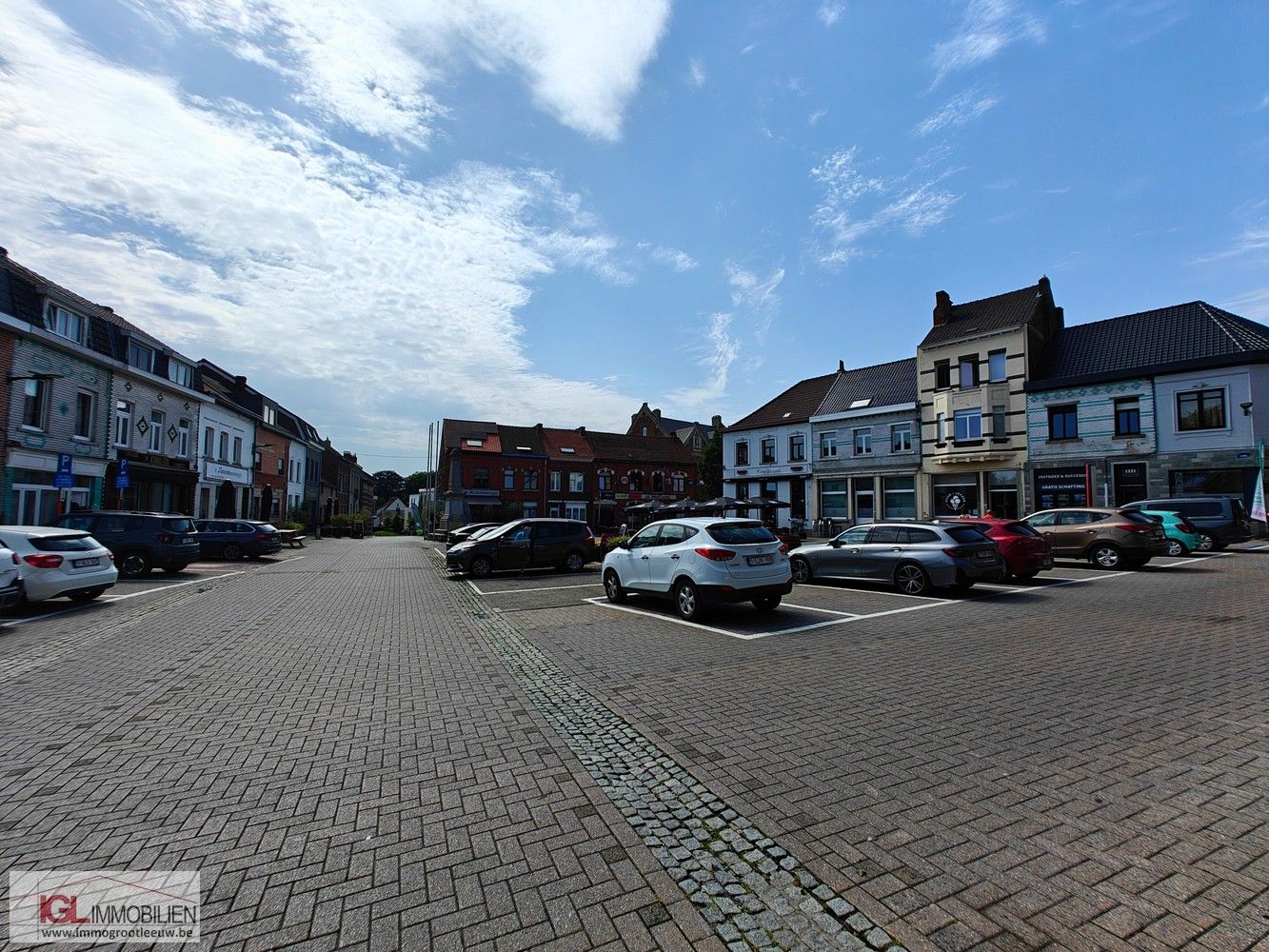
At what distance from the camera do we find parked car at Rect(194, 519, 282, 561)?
21.9 meters

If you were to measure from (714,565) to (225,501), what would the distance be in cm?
3459

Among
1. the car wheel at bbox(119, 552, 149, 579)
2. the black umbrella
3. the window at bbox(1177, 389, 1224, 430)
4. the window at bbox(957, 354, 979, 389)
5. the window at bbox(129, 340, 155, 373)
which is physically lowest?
the car wheel at bbox(119, 552, 149, 579)

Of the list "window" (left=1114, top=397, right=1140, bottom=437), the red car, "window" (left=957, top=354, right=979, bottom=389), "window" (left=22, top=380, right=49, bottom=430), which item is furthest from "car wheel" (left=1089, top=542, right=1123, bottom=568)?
"window" (left=22, top=380, right=49, bottom=430)

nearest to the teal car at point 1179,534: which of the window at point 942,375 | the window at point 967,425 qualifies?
the window at point 967,425

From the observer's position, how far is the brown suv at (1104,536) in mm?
15586

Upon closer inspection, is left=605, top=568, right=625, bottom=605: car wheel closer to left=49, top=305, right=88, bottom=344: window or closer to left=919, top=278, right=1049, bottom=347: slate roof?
left=49, top=305, right=88, bottom=344: window

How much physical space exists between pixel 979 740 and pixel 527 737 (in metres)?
3.37

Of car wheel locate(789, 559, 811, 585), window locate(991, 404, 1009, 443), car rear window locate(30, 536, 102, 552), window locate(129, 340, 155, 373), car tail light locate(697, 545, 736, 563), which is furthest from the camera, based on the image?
window locate(991, 404, 1009, 443)

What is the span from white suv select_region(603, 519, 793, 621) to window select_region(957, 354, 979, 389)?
2772 centimetres

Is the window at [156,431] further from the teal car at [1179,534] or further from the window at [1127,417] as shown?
the window at [1127,417]

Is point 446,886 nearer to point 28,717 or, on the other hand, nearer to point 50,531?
point 28,717

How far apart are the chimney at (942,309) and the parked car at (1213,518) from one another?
1701 cm

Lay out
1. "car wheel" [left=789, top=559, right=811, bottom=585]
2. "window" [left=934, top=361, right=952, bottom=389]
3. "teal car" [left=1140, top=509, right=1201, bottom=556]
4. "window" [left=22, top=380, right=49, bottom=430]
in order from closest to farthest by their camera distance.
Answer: "car wheel" [left=789, top=559, right=811, bottom=585], "teal car" [left=1140, top=509, right=1201, bottom=556], "window" [left=22, top=380, right=49, bottom=430], "window" [left=934, top=361, right=952, bottom=389]

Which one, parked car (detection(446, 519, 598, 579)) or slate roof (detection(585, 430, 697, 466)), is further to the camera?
slate roof (detection(585, 430, 697, 466))
